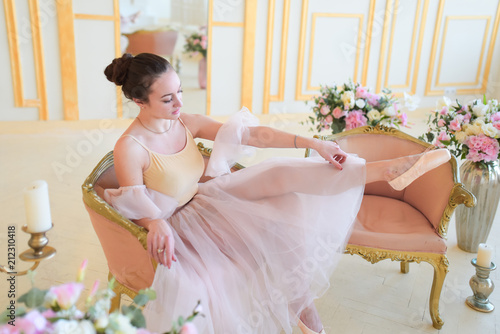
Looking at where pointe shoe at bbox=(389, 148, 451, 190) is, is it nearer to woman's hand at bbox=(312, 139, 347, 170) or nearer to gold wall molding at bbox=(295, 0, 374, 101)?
woman's hand at bbox=(312, 139, 347, 170)

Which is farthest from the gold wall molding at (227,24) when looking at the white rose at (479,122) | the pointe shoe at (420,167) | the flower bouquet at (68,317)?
the flower bouquet at (68,317)

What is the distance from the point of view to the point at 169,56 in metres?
4.78

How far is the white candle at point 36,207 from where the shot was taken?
3.53 feet

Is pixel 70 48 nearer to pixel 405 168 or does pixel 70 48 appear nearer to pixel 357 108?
pixel 357 108

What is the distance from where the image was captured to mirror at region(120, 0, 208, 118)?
4539 millimetres

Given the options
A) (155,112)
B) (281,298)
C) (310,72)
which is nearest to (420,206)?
(281,298)

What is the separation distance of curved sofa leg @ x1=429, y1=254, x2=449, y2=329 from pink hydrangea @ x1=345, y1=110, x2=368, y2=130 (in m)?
0.95

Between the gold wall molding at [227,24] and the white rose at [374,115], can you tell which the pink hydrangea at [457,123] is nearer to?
the white rose at [374,115]

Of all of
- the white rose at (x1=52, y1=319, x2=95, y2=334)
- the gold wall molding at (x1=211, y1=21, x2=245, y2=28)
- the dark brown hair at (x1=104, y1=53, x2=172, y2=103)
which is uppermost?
the gold wall molding at (x1=211, y1=21, x2=245, y2=28)

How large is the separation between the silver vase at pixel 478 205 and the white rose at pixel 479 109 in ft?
1.01

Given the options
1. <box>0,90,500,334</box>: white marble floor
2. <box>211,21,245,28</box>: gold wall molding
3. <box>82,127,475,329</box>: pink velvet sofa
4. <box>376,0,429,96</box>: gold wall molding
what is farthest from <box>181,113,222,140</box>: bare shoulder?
<box>376,0,429,96</box>: gold wall molding

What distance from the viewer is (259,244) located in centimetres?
173

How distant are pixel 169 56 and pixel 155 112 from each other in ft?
10.3

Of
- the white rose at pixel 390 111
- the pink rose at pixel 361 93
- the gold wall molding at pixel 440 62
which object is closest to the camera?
the white rose at pixel 390 111
